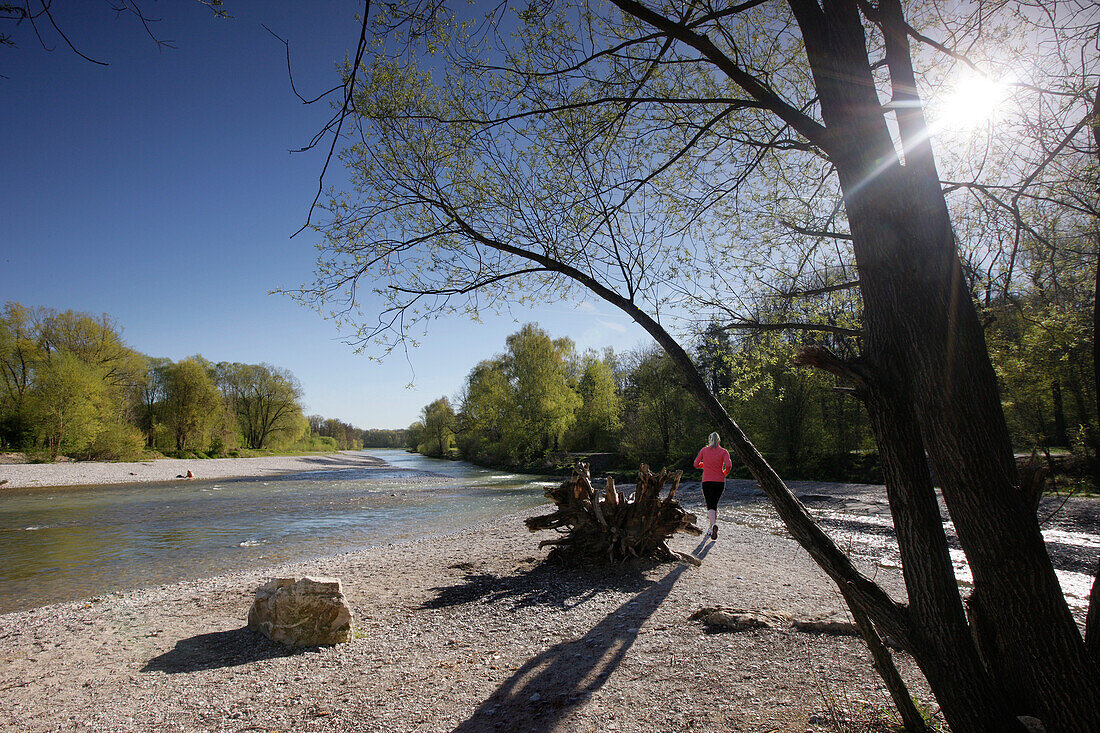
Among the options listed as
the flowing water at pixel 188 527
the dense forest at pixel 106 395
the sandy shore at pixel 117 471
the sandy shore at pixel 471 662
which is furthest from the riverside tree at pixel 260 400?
the sandy shore at pixel 471 662

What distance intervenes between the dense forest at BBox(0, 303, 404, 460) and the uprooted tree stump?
141 ft

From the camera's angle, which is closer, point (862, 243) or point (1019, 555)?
point (1019, 555)

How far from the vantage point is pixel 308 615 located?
515 centimetres

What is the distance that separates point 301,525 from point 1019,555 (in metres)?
18.0

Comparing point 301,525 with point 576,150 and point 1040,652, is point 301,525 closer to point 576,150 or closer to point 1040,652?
point 576,150

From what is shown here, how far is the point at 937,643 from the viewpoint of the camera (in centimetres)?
232

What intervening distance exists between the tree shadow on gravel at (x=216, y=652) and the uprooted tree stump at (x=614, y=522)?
425 cm

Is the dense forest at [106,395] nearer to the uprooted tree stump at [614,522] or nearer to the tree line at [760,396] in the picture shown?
the tree line at [760,396]

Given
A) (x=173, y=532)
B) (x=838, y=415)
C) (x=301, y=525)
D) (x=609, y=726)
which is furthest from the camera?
(x=838, y=415)

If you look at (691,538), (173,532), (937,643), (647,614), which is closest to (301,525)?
(173,532)

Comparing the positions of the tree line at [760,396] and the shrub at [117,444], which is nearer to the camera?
the tree line at [760,396]

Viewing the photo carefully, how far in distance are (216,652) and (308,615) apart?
40.4 inches

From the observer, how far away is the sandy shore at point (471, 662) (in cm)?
366

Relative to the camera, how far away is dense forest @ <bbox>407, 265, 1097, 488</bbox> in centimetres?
561
